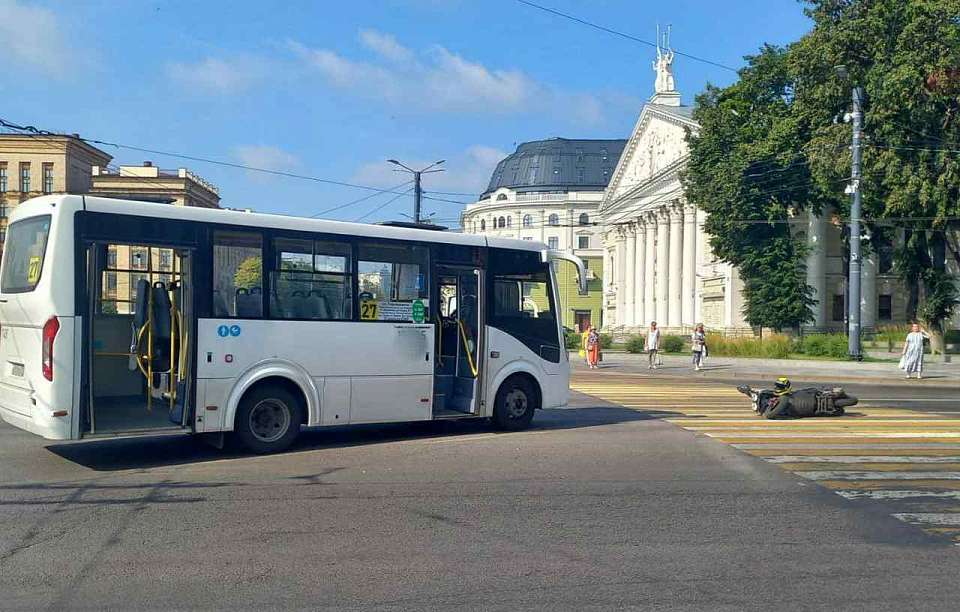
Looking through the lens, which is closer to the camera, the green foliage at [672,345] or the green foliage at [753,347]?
the green foliage at [753,347]

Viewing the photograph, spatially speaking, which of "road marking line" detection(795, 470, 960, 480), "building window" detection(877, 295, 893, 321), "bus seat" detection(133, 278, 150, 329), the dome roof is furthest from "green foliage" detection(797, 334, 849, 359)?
the dome roof

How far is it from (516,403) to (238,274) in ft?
15.8

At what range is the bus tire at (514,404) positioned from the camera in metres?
13.9

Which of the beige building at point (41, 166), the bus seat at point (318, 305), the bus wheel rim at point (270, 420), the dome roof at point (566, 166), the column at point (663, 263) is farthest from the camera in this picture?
the dome roof at point (566, 166)

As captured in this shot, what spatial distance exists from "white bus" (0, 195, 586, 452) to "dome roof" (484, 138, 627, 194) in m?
112

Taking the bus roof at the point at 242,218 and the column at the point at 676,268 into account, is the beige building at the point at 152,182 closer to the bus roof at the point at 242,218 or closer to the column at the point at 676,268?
the bus roof at the point at 242,218

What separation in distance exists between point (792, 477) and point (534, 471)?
280 cm

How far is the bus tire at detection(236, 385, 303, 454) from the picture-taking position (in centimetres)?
1136

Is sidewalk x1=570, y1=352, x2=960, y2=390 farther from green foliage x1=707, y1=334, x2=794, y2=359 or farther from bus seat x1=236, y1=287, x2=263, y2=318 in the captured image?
bus seat x1=236, y1=287, x2=263, y2=318

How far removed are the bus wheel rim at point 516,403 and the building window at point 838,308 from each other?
2179 inches

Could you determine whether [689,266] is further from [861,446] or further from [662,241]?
[861,446]

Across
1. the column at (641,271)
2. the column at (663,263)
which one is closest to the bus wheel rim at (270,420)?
the column at (663,263)

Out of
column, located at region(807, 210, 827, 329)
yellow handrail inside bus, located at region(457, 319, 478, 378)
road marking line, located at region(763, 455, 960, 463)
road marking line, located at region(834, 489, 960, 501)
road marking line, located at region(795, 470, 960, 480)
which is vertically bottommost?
road marking line, located at region(834, 489, 960, 501)

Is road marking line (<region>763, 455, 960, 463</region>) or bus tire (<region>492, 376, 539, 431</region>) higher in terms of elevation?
bus tire (<region>492, 376, 539, 431</region>)
